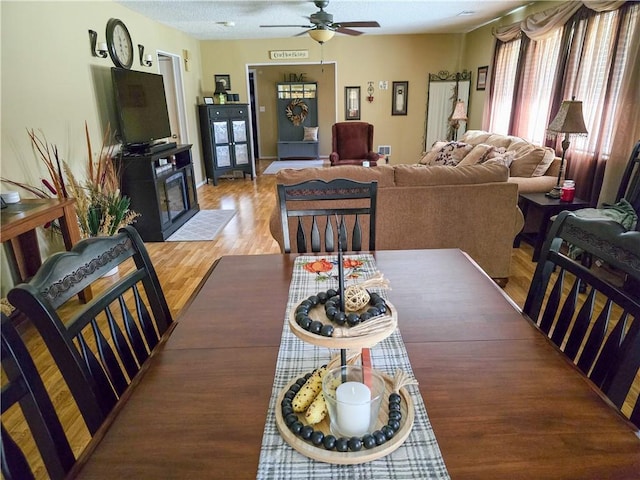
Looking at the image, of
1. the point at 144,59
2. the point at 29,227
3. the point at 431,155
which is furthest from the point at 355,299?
the point at 144,59

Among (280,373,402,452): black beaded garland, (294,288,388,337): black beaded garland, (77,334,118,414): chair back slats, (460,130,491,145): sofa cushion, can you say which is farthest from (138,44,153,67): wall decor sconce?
(280,373,402,452): black beaded garland

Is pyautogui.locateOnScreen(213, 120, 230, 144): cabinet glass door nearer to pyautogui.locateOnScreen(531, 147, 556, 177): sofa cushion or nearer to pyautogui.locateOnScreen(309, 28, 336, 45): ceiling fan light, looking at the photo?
pyautogui.locateOnScreen(309, 28, 336, 45): ceiling fan light

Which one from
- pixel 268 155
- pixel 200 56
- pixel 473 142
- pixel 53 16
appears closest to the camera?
pixel 53 16

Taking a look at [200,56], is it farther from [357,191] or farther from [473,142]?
[357,191]

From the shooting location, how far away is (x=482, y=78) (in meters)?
6.22

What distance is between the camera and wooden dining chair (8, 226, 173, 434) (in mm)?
858

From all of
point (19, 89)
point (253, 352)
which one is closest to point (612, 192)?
point (253, 352)

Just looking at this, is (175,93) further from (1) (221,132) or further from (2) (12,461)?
(2) (12,461)

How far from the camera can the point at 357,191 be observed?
186 cm

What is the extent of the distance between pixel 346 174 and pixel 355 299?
1.91 m

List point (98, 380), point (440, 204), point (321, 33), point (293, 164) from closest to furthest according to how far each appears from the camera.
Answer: point (98, 380) < point (440, 204) < point (321, 33) < point (293, 164)

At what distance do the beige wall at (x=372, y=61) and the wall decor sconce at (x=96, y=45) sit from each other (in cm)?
316

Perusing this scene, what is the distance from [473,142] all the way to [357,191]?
14.0 ft

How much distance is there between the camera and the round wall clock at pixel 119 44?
4113 millimetres
